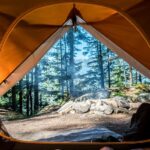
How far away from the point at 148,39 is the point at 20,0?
0.91 metres

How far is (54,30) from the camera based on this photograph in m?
2.86

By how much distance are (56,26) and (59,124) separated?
3.70 ft

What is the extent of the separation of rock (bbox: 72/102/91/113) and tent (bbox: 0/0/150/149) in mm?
1131

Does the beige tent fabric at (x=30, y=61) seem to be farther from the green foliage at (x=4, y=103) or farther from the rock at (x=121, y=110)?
the rock at (x=121, y=110)

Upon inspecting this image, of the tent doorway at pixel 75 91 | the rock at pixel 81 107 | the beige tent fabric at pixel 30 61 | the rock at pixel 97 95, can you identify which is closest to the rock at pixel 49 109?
the tent doorway at pixel 75 91

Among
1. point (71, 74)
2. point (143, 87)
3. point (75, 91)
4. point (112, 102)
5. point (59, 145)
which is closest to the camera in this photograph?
point (59, 145)

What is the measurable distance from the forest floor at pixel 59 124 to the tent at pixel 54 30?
0.59m

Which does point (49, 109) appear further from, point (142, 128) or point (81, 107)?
point (142, 128)

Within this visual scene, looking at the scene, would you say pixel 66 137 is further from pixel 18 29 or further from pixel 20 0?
pixel 20 0

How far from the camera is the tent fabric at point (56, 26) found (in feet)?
6.93

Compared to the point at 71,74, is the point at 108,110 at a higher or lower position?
lower

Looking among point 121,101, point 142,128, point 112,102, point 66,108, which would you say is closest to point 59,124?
point 66,108

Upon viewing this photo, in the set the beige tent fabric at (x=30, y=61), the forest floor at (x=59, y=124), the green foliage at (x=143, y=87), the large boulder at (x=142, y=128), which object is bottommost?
the forest floor at (x=59, y=124)

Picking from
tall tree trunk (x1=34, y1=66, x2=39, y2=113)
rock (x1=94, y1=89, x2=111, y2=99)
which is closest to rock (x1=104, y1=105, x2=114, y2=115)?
rock (x1=94, y1=89, x2=111, y2=99)
